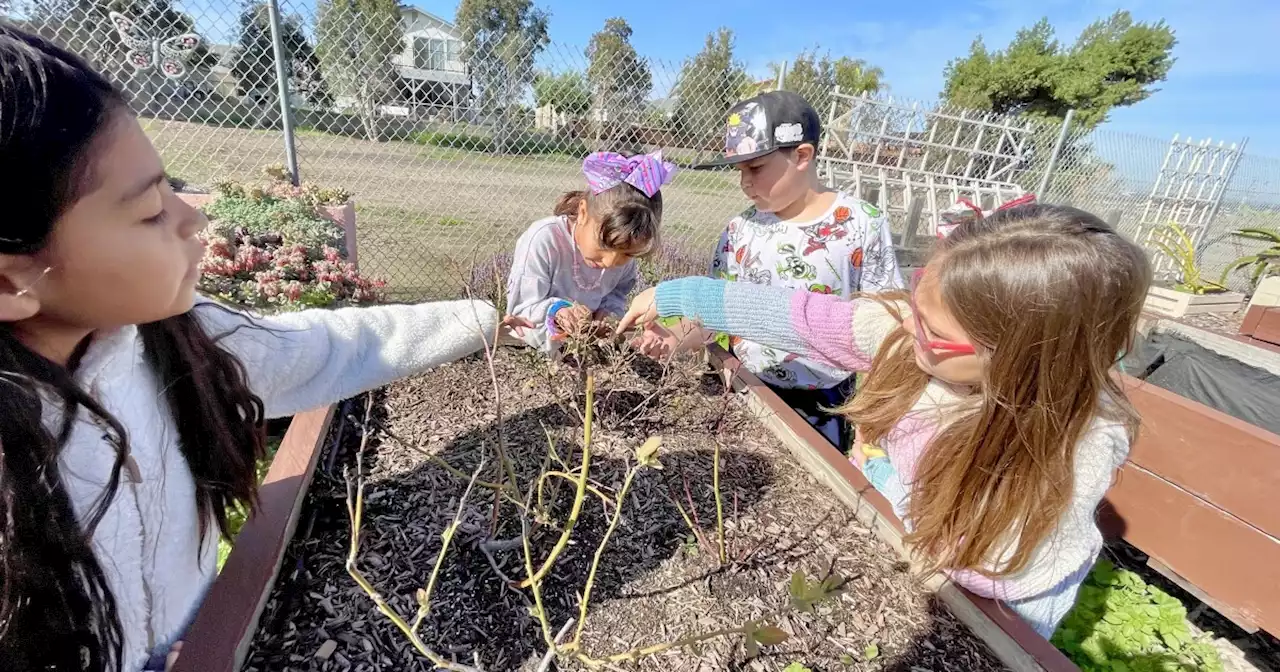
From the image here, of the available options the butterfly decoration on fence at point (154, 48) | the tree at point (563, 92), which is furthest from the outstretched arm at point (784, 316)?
the tree at point (563, 92)

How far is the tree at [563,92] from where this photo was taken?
5.72 metres

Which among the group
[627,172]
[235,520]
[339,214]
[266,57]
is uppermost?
[266,57]

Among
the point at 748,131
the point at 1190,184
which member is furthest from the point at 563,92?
the point at 1190,184

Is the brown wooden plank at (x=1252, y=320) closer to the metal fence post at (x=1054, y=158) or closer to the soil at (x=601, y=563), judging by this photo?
the soil at (x=601, y=563)

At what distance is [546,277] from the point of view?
1.96 meters

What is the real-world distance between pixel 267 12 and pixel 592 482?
4.44 meters

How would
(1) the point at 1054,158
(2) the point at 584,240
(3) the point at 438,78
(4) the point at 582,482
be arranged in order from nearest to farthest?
(4) the point at 582,482 → (2) the point at 584,240 → (3) the point at 438,78 → (1) the point at 1054,158

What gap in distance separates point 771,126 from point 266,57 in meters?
4.16

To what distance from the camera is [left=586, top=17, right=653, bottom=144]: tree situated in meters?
5.70

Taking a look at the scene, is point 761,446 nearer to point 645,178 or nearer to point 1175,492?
point 645,178

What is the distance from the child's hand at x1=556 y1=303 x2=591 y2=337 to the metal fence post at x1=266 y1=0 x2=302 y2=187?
295cm

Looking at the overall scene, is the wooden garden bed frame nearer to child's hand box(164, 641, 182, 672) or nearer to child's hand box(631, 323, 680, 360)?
child's hand box(164, 641, 182, 672)

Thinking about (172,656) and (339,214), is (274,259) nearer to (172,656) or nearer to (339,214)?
(339,214)

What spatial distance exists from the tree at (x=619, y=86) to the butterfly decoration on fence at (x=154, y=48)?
318cm
